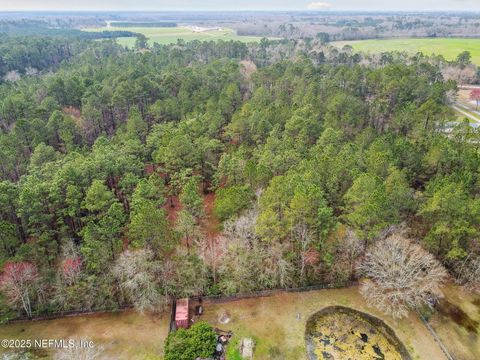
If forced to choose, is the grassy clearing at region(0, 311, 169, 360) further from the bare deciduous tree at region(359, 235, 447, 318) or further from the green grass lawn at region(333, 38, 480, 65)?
the green grass lawn at region(333, 38, 480, 65)

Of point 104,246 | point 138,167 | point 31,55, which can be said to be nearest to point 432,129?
point 138,167

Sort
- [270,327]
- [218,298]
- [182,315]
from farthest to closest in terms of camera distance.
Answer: [218,298] → [270,327] → [182,315]

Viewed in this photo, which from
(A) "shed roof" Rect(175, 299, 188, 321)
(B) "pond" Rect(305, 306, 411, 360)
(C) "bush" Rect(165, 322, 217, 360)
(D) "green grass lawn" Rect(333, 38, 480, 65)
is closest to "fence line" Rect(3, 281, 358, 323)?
(A) "shed roof" Rect(175, 299, 188, 321)

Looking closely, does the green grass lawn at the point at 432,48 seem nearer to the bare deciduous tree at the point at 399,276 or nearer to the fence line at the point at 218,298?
the bare deciduous tree at the point at 399,276

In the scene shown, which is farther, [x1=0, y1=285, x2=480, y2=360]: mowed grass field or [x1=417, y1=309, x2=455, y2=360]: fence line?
[x1=0, y1=285, x2=480, y2=360]: mowed grass field

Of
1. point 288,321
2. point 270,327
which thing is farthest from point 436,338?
point 270,327

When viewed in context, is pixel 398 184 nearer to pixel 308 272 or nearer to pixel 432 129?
pixel 308 272

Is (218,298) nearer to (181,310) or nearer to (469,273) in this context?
(181,310)

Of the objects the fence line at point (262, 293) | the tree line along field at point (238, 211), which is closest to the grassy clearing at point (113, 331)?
the tree line along field at point (238, 211)
